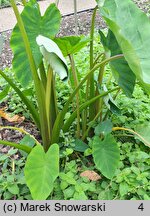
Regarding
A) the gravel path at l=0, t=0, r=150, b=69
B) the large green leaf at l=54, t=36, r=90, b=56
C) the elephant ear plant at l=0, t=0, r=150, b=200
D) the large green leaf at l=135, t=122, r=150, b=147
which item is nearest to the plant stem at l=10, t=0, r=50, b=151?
the elephant ear plant at l=0, t=0, r=150, b=200

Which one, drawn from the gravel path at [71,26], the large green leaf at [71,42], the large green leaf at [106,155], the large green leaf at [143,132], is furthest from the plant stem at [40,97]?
the gravel path at [71,26]

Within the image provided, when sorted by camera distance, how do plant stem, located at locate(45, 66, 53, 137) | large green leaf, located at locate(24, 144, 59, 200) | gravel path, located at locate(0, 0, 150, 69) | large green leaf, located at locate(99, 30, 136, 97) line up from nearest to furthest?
1. large green leaf, located at locate(24, 144, 59, 200)
2. plant stem, located at locate(45, 66, 53, 137)
3. large green leaf, located at locate(99, 30, 136, 97)
4. gravel path, located at locate(0, 0, 150, 69)

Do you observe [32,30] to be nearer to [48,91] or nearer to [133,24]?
[48,91]

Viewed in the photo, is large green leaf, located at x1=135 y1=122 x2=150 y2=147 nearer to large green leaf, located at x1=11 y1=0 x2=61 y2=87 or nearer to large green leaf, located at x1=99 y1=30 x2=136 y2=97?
large green leaf, located at x1=99 y1=30 x2=136 y2=97

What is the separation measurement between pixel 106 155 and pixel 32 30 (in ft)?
2.03

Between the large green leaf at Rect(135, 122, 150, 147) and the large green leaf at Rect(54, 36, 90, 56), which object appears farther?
the large green leaf at Rect(135, 122, 150, 147)

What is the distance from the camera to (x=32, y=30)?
153 centimetres

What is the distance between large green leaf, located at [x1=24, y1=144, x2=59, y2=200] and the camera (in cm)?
132

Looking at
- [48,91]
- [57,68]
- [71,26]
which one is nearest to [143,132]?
[48,91]

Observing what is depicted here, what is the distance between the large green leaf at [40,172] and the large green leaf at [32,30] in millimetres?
396

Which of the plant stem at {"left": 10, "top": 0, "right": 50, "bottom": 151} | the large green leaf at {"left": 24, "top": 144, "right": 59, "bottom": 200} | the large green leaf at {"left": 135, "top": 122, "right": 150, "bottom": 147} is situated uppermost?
the plant stem at {"left": 10, "top": 0, "right": 50, "bottom": 151}

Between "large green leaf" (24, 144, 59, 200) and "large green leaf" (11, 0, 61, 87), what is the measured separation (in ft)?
1.30

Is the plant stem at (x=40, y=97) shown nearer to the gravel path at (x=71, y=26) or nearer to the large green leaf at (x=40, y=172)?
the large green leaf at (x=40, y=172)

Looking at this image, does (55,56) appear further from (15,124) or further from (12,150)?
(15,124)
